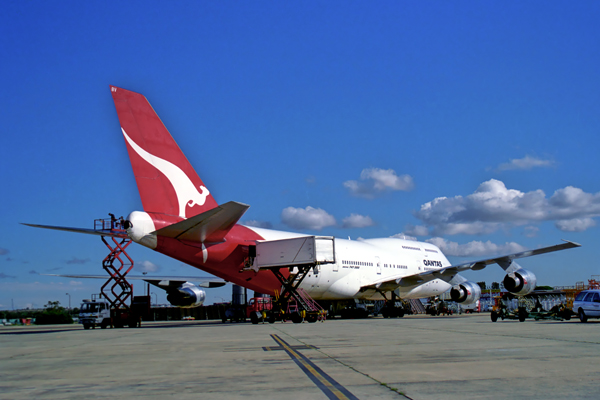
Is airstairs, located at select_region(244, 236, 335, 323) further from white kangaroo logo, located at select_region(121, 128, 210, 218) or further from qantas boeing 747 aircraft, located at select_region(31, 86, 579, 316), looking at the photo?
white kangaroo logo, located at select_region(121, 128, 210, 218)

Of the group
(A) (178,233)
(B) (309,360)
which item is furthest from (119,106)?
(B) (309,360)

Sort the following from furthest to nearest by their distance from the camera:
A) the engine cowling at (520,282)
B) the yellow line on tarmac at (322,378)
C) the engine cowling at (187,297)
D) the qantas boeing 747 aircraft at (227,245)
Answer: the engine cowling at (187,297), the engine cowling at (520,282), the qantas boeing 747 aircraft at (227,245), the yellow line on tarmac at (322,378)

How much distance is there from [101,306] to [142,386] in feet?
84.8

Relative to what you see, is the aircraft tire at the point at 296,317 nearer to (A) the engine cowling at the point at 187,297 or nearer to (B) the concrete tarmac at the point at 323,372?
(A) the engine cowling at the point at 187,297

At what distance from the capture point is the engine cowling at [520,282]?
2919 cm

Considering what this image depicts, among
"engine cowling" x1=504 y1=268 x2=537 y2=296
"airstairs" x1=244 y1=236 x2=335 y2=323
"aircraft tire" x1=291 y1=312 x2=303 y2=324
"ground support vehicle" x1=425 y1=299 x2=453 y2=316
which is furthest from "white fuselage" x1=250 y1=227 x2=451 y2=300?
"engine cowling" x1=504 y1=268 x2=537 y2=296

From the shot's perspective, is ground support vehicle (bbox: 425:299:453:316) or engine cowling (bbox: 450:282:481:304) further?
ground support vehicle (bbox: 425:299:453:316)

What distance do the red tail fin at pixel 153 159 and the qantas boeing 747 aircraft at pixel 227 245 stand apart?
41 mm

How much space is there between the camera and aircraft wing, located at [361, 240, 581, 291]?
102 ft

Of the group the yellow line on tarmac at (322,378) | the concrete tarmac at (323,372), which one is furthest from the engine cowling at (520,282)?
the yellow line on tarmac at (322,378)

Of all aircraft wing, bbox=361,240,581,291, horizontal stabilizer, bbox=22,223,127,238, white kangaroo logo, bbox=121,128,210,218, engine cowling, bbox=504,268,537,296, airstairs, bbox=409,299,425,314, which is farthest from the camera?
airstairs, bbox=409,299,425,314

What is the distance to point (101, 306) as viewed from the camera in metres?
30.7

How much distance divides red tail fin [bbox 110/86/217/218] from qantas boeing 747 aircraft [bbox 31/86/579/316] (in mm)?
41

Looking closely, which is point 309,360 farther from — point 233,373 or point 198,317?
point 198,317
